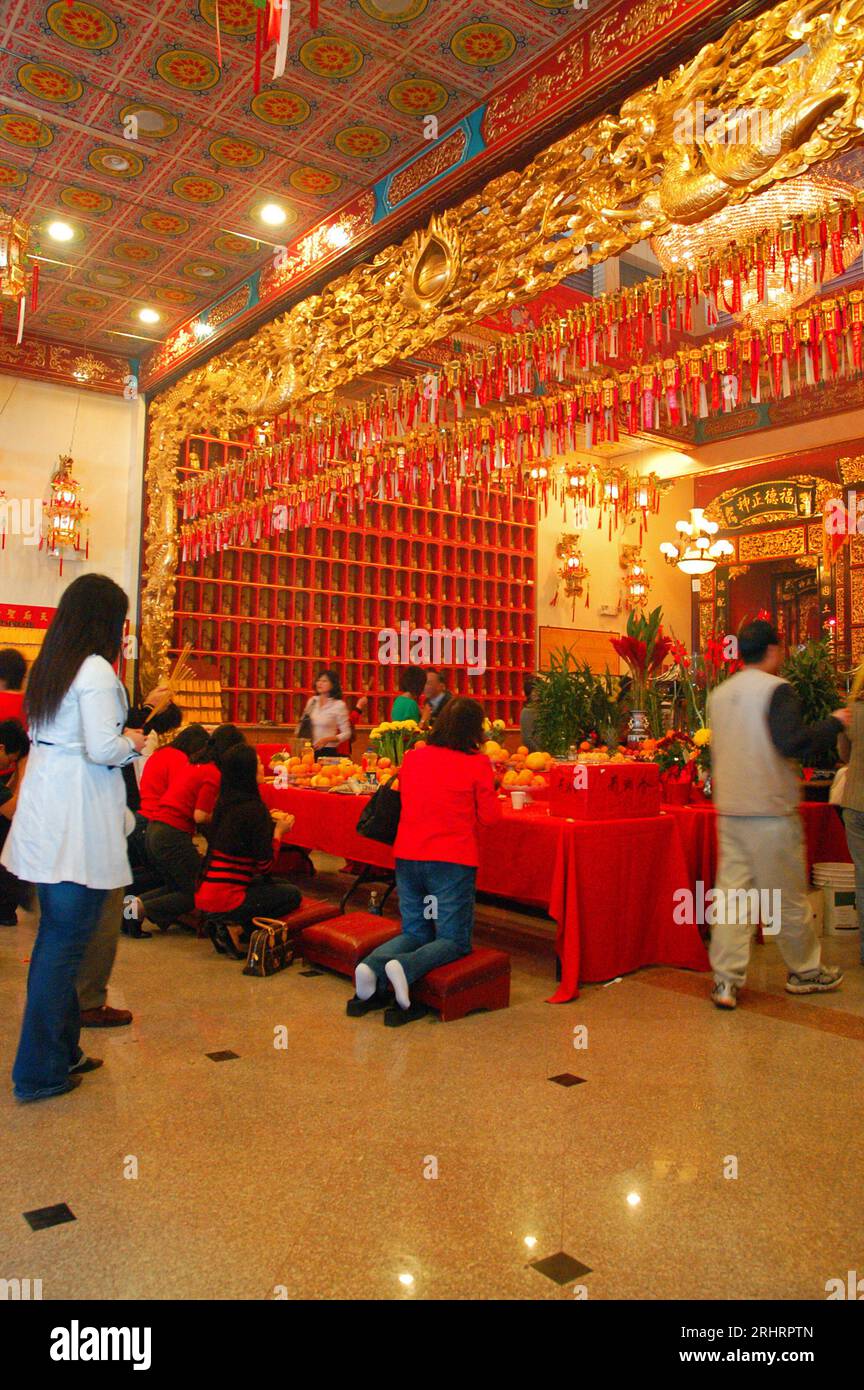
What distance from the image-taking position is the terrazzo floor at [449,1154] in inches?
70.6

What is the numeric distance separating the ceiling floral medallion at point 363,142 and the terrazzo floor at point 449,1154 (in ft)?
16.7

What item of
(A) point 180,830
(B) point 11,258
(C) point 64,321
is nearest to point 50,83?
(B) point 11,258

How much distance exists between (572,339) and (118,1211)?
5.28 metres

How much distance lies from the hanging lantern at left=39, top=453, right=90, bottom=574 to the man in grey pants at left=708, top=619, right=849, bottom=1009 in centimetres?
688

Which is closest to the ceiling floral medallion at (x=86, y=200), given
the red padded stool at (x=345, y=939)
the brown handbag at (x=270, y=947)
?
the brown handbag at (x=270, y=947)

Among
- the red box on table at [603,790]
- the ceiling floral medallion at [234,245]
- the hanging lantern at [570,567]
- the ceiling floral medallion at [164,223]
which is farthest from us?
the hanging lantern at [570,567]

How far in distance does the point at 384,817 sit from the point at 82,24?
4.50m

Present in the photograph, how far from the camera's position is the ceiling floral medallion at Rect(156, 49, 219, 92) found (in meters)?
5.13

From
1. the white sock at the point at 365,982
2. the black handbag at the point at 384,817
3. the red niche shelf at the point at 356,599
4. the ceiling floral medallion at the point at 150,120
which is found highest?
the ceiling floral medallion at the point at 150,120

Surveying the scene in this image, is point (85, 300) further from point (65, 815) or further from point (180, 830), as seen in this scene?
point (65, 815)

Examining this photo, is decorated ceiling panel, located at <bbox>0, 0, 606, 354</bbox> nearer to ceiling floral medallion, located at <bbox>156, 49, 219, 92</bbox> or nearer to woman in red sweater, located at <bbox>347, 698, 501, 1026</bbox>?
ceiling floral medallion, located at <bbox>156, 49, 219, 92</bbox>

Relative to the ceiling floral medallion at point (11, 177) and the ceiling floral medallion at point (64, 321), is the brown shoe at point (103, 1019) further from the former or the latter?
the ceiling floral medallion at point (64, 321)

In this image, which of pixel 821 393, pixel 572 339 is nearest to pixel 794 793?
pixel 572 339
